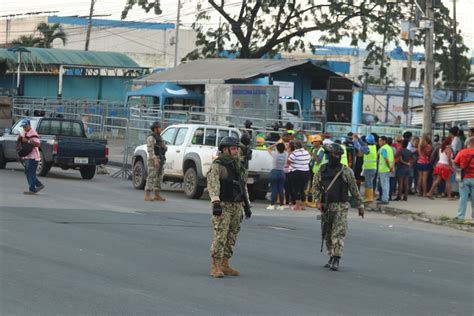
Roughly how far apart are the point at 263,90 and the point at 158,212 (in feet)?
58.6

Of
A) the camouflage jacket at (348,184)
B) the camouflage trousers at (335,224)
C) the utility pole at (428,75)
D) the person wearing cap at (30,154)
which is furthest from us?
the utility pole at (428,75)

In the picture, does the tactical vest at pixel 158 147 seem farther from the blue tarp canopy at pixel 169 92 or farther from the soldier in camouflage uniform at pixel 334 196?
the blue tarp canopy at pixel 169 92

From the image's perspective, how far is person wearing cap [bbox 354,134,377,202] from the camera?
78.6ft

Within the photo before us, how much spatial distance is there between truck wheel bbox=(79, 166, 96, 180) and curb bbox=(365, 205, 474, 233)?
8415mm

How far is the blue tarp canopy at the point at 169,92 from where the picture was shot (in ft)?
142

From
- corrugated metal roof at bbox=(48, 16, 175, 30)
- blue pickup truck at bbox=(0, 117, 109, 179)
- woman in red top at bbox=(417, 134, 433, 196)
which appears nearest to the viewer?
A: woman in red top at bbox=(417, 134, 433, 196)

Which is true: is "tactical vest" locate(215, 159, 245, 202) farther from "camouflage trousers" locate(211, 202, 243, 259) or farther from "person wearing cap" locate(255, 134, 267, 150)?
"person wearing cap" locate(255, 134, 267, 150)

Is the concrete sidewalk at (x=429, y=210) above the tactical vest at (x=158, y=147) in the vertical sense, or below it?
below

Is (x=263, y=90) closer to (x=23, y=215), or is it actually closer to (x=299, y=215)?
(x=299, y=215)

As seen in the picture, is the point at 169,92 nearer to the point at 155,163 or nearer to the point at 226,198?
the point at 155,163

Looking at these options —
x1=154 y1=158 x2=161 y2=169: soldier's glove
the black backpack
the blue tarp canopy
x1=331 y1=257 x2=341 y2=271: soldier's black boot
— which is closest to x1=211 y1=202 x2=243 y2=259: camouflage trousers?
x1=331 y1=257 x2=341 y2=271: soldier's black boot

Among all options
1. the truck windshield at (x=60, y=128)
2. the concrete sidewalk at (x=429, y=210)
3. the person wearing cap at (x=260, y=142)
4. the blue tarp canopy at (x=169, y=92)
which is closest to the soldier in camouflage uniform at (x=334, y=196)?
the concrete sidewalk at (x=429, y=210)

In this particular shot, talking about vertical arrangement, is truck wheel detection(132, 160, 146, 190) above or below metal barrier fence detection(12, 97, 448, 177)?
below

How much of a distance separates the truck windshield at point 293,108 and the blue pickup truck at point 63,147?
12366 mm
